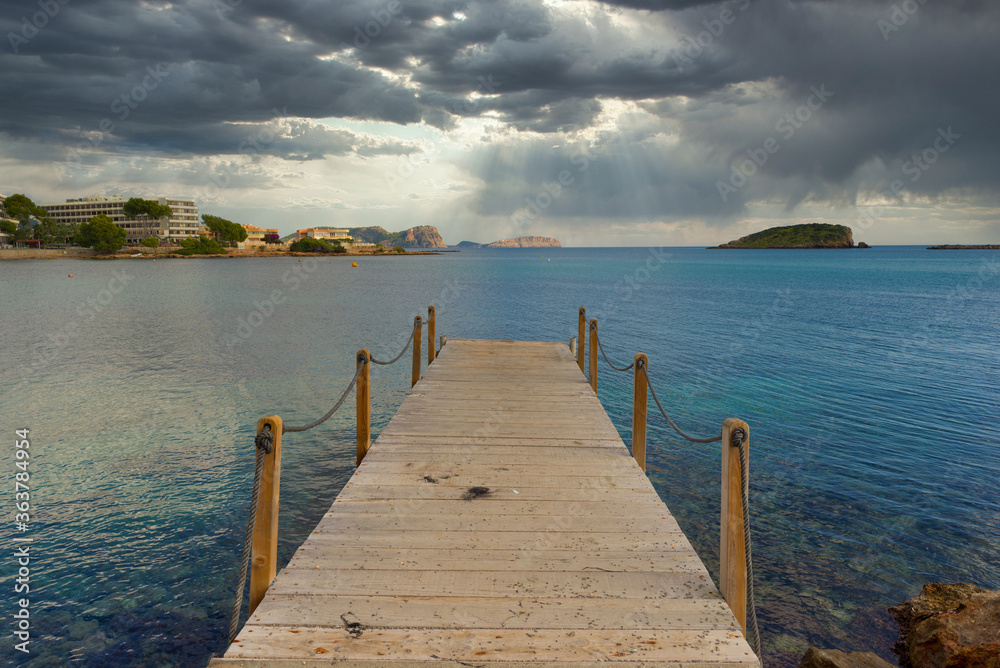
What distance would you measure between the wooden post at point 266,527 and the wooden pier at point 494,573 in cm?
15

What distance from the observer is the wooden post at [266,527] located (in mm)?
3949

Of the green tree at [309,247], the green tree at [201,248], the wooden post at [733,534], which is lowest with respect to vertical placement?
the wooden post at [733,534]

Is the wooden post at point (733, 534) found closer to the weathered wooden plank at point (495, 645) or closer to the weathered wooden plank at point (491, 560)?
the weathered wooden plank at point (491, 560)

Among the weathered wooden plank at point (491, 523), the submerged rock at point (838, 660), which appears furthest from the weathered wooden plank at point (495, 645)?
the submerged rock at point (838, 660)

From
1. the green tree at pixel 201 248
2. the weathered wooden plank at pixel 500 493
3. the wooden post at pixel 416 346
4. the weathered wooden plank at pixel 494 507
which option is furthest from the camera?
the green tree at pixel 201 248

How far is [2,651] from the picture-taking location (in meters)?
5.80

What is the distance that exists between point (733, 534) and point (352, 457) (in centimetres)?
879

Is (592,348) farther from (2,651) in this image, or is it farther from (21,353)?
(21,353)

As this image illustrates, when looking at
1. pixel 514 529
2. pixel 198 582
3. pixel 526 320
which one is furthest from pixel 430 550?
pixel 526 320

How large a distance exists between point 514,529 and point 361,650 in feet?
6.19

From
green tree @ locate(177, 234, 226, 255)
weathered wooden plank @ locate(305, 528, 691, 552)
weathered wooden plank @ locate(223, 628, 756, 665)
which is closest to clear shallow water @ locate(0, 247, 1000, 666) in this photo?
weathered wooden plank @ locate(305, 528, 691, 552)

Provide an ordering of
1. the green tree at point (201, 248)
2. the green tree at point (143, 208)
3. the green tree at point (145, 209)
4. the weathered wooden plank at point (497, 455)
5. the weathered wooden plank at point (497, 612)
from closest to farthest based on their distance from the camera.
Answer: the weathered wooden plank at point (497, 612) → the weathered wooden plank at point (497, 455) → the green tree at point (201, 248) → the green tree at point (143, 208) → the green tree at point (145, 209)

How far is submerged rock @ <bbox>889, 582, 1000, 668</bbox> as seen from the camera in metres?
4.92

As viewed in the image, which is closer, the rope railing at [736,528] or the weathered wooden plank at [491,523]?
the rope railing at [736,528]
